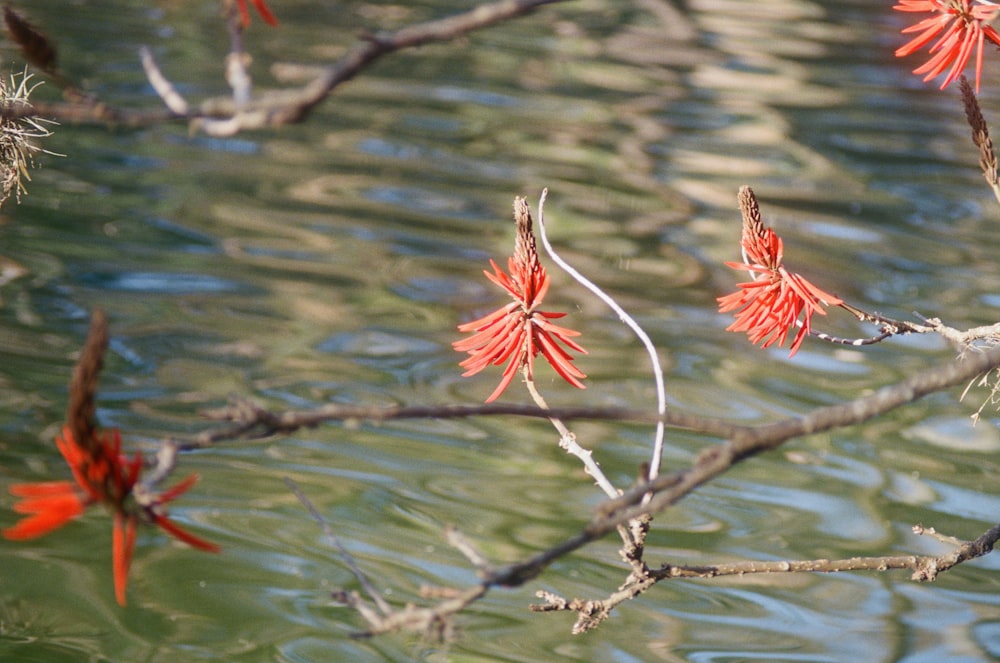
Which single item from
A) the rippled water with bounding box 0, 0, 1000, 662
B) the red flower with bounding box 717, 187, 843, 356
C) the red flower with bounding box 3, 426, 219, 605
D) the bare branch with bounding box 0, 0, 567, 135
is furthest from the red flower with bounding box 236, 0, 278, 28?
the rippled water with bounding box 0, 0, 1000, 662

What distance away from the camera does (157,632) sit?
4.65 feet

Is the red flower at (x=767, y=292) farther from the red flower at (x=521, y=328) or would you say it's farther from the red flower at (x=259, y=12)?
the red flower at (x=259, y=12)

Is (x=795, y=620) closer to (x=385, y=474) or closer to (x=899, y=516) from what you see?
(x=899, y=516)

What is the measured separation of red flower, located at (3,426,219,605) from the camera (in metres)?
0.50

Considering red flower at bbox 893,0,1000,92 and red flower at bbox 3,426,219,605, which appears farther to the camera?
red flower at bbox 893,0,1000,92

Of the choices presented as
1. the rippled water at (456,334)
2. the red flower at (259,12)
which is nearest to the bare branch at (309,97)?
the red flower at (259,12)

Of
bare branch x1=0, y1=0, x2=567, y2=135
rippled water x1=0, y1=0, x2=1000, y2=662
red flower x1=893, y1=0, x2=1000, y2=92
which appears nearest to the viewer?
bare branch x1=0, y1=0, x2=567, y2=135

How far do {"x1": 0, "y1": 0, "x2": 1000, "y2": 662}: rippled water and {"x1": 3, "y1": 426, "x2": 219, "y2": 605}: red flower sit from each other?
92 cm

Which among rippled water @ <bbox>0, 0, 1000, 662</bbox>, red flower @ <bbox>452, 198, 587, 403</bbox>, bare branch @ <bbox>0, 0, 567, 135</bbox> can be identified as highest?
bare branch @ <bbox>0, 0, 567, 135</bbox>

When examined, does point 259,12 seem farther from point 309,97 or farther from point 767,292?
point 767,292

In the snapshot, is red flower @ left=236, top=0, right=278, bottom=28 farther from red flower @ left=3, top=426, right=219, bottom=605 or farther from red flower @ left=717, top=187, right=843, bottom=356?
red flower @ left=717, top=187, right=843, bottom=356

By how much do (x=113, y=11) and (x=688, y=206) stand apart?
2866 millimetres

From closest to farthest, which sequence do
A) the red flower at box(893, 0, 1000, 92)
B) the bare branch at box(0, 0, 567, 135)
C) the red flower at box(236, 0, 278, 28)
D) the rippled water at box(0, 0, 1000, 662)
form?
the bare branch at box(0, 0, 567, 135) → the red flower at box(236, 0, 278, 28) → the red flower at box(893, 0, 1000, 92) → the rippled water at box(0, 0, 1000, 662)

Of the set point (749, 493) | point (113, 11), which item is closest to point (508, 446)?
point (749, 493)
